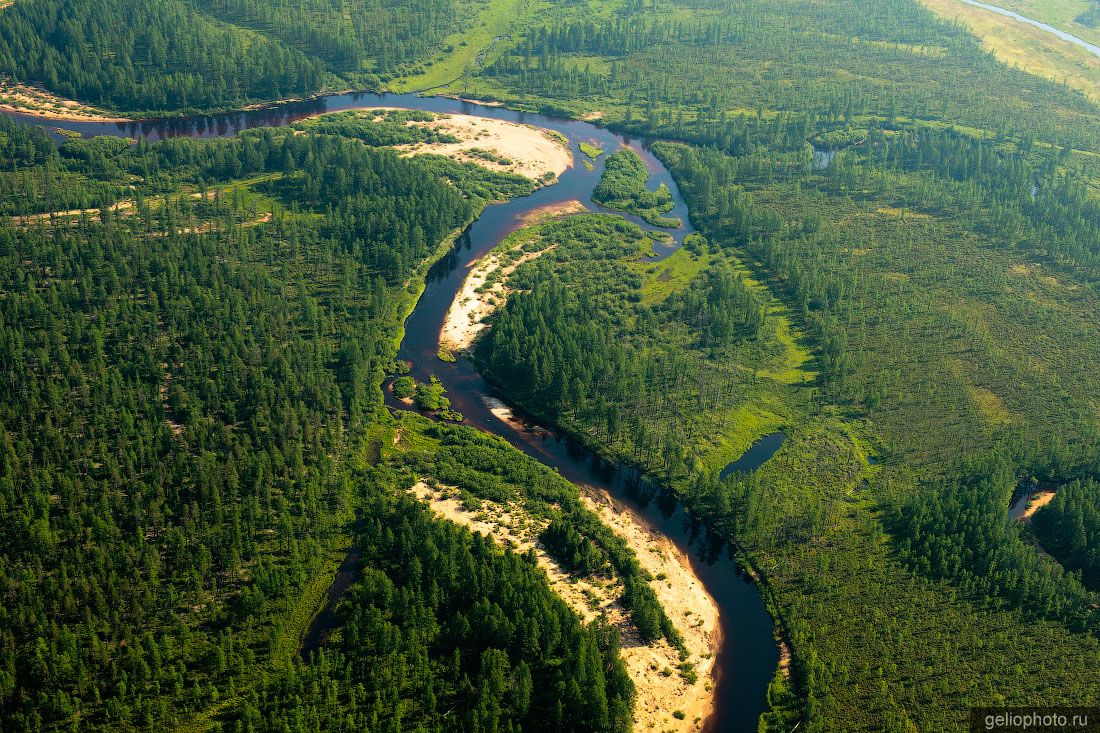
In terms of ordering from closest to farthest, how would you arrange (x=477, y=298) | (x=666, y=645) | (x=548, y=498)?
(x=666, y=645) < (x=548, y=498) < (x=477, y=298)

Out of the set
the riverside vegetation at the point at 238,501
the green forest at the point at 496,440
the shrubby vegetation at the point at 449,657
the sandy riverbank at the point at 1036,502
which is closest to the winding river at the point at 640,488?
the green forest at the point at 496,440

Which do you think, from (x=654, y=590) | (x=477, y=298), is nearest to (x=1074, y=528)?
(x=654, y=590)

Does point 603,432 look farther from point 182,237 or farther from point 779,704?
point 182,237

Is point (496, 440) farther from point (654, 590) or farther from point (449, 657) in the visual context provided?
point (449, 657)

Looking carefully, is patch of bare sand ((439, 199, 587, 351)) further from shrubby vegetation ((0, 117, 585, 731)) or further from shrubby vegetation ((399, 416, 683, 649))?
shrubby vegetation ((399, 416, 683, 649))

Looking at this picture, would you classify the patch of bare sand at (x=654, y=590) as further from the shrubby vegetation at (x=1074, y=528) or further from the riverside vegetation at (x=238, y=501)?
the shrubby vegetation at (x=1074, y=528)

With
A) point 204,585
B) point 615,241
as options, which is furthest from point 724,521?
point 615,241

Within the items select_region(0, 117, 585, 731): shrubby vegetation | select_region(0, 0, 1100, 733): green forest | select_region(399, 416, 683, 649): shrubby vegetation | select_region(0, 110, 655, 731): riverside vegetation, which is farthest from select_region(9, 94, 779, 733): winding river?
select_region(0, 117, 585, 731): shrubby vegetation
